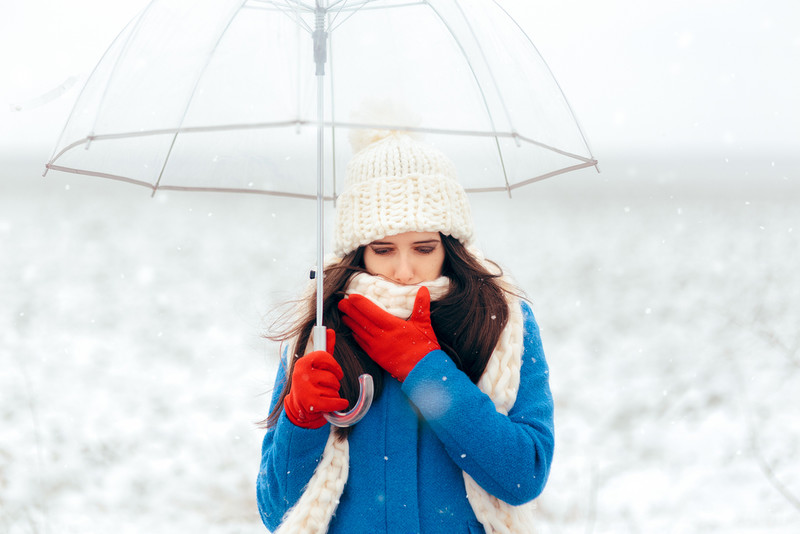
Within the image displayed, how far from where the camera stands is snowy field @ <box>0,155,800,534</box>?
371 cm

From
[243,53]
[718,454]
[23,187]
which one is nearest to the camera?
[243,53]

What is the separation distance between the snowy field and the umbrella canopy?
1.96 ft

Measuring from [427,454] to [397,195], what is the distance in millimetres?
565

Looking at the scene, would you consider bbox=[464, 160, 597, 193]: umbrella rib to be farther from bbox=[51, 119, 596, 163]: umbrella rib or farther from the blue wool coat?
the blue wool coat

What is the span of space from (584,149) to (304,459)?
0.92m

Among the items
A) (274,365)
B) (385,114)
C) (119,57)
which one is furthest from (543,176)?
(274,365)

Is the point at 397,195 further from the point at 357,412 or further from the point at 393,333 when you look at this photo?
the point at 357,412

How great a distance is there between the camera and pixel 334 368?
1.20 meters

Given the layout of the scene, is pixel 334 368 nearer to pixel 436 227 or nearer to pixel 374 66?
pixel 436 227

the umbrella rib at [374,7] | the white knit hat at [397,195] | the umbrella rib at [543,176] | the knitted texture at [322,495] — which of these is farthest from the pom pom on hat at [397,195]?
the knitted texture at [322,495]

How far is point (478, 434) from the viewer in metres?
1.26

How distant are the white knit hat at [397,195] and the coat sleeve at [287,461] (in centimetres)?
39

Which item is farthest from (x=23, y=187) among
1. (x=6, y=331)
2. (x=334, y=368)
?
(x=334, y=368)

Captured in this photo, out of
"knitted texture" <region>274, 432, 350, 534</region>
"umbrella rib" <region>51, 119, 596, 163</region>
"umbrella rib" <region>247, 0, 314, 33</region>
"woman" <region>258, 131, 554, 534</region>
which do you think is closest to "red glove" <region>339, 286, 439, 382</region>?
"woman" <region>258, 131, 554, 534</region>
